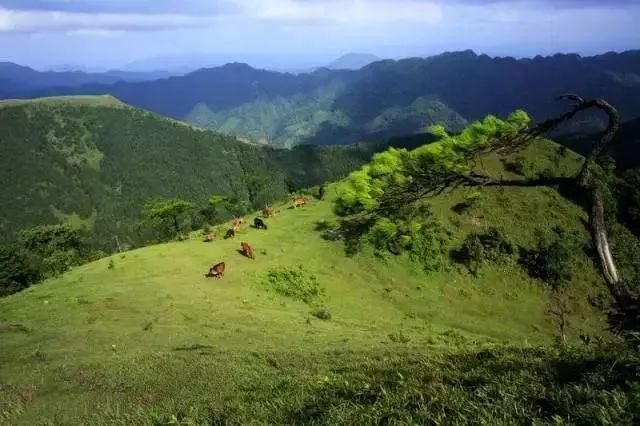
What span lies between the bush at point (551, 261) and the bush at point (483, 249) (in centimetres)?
211

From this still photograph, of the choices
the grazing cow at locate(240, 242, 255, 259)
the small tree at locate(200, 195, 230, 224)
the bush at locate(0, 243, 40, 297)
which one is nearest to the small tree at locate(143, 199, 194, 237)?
the small tree at locate(200, 195, 230, 224)

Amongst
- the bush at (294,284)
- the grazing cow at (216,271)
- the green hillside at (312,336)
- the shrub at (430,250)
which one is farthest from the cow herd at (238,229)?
the shrub at (430,250)

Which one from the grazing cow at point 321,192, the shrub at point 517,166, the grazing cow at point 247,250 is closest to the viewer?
the grazing cow at point 247,250

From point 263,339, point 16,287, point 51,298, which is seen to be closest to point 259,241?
point 51,298

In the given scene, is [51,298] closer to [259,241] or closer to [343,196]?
[259,241]

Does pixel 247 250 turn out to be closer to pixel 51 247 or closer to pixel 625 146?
pixel 51 247

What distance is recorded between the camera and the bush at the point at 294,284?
132 feet

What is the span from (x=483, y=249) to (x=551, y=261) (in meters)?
7.01

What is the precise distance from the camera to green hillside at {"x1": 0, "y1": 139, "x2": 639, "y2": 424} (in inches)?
383

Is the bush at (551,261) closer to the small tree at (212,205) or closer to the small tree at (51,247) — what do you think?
the small tree at (212,205)

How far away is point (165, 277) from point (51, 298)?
766 cm

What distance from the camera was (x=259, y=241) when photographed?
50.8 m

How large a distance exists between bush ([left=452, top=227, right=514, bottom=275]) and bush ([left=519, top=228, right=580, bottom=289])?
2.11 metres

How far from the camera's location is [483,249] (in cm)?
5603
